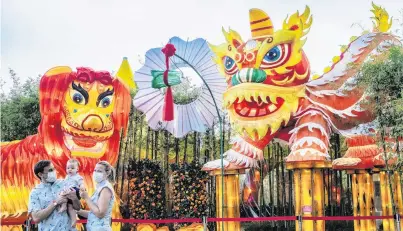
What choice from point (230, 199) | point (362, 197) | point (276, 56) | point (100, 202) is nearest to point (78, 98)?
point (230, 199)

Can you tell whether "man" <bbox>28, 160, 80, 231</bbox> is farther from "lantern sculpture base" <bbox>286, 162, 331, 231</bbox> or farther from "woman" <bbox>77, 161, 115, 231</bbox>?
"lantern sculpture base" <bbox>286, 162, 331, 231</bbox>

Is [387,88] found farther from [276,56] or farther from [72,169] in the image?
[72,169]

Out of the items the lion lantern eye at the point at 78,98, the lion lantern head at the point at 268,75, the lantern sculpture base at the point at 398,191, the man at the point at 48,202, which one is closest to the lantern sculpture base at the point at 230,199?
the lion lantern head at the point at 268,75

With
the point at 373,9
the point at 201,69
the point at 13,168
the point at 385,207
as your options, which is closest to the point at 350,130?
the point at 385,207

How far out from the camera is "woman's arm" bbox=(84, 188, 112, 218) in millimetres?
2855

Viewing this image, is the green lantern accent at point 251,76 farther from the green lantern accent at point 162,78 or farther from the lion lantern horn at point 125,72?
the lion lantern horn at point 125,72

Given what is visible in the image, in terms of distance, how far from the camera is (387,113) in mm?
6293

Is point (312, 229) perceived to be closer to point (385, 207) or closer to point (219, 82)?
point (385, 207)

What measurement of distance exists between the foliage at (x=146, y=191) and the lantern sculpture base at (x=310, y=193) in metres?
2.36

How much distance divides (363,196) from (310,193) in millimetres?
1215

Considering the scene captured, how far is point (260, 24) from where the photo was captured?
697 centimetres

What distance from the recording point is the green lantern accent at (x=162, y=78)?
754 centimetres

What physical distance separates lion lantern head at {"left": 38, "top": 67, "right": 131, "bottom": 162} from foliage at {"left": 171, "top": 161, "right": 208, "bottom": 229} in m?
1.38

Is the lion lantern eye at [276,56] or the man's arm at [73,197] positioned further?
the lion lantern eye at [276,56]
